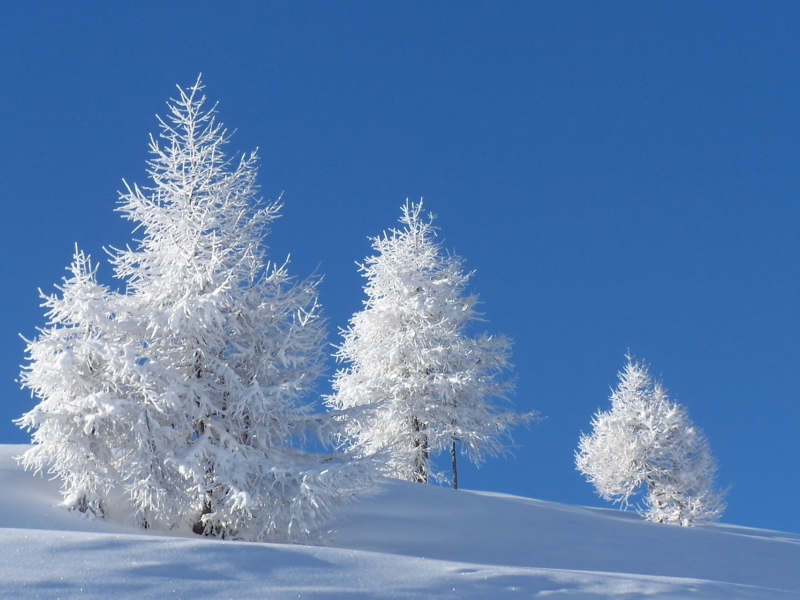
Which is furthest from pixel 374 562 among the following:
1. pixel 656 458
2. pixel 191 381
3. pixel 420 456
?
pixel 656 458

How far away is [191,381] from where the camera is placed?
13172 mm

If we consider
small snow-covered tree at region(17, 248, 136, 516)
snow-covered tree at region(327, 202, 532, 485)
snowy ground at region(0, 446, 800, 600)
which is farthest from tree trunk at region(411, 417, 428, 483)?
small snow-covered tree at region(17, 248, 136, 516)

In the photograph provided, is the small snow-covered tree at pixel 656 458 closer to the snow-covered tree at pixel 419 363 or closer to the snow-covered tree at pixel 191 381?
the snow-covered tree at pixel 419 363

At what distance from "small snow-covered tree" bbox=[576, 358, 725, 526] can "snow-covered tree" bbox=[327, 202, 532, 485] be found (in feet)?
33.9

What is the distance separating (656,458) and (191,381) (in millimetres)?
24975

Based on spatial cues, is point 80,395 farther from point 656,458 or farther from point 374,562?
point 656,458

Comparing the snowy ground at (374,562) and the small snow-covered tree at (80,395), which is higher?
the small snow-covered tree at (80,395)

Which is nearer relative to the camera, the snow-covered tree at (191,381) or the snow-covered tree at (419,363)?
the snow-covered tree at (191,381)

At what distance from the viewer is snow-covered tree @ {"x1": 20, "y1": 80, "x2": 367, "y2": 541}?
484 inches

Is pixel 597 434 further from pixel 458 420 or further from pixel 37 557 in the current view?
pixel 37 557

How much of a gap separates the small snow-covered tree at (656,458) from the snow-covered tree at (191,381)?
22299 mm

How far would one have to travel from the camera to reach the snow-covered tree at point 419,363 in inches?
907

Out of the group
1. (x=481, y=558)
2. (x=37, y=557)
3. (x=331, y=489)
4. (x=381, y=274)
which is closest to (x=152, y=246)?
(x=331, y=489)

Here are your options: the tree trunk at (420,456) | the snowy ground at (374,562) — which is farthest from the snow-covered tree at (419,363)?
the snowy ground at (374,562)
